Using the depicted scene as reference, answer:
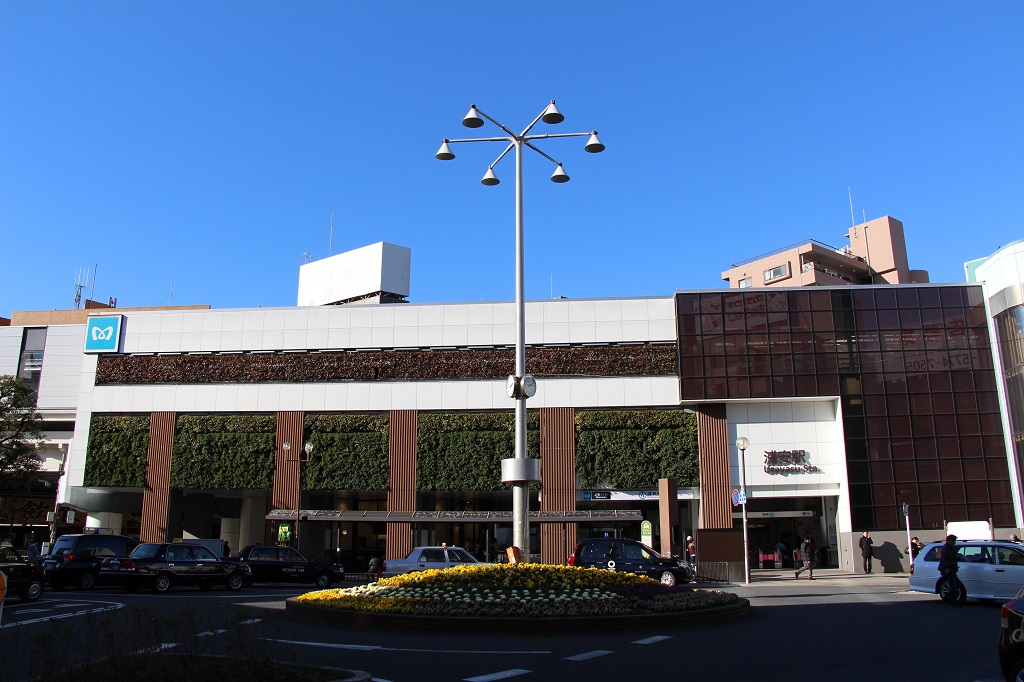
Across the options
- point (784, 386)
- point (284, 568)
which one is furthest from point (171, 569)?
point (784, 386)

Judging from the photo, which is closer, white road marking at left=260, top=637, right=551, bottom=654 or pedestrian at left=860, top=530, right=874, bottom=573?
white road marking at left=260, top=637, right=551, bottom=654

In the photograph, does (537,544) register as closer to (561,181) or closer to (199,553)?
(199,553)

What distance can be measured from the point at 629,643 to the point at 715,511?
93.1 feet

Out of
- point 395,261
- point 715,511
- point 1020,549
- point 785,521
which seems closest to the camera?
point 1020,549

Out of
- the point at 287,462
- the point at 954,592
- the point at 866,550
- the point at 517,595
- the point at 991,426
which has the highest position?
the point at 991,426

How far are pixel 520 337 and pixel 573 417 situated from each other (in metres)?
23.3

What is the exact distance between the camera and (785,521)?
42750mm

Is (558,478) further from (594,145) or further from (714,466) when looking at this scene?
(594,145)

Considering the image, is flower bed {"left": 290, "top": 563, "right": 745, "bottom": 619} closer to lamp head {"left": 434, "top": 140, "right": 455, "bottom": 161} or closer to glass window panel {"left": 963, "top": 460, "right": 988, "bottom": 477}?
lamp head {"left": 434, "top": 140, "right": 455, "bottom": 161}

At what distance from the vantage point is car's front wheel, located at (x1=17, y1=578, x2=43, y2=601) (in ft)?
67.2

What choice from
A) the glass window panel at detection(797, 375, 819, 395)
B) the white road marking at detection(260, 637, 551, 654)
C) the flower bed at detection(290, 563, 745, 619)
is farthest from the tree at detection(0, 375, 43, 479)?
the glass window panel at detection(797, 375, 819, 395)

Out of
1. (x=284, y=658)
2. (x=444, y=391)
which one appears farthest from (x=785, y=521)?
(x=284, y=658)

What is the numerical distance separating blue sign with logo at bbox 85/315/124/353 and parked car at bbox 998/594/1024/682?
44774 mm

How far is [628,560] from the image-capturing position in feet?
83.0
